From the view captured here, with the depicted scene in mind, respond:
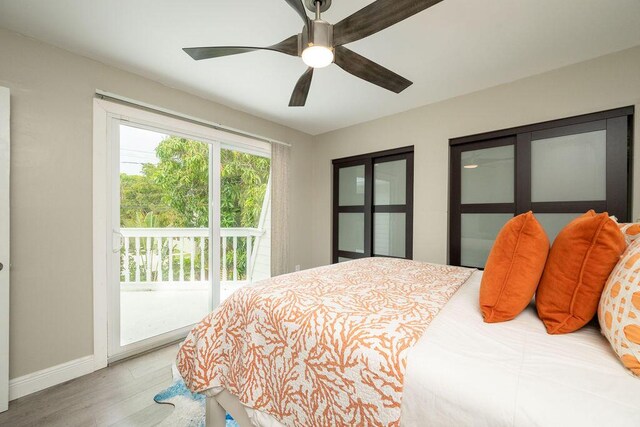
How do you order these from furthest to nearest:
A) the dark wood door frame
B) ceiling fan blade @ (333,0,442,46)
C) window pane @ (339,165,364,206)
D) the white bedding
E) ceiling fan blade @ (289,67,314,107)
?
window pane @ (339,165,364,206) → the dark wood door frame → ceiling fan blade @ (289,67,314,107) → ceiling fan blade @ (333,0,442,46) → the white bedding

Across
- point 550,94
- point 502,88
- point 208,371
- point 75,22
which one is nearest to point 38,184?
point 75,22

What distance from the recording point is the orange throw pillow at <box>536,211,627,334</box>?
33.7 inches

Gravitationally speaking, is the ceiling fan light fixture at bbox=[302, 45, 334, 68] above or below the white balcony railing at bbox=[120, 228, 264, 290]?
above

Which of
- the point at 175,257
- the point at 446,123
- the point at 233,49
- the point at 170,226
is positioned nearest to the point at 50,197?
the point at 170,226

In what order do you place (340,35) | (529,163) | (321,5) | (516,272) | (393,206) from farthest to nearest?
(393,206) < (529,163) < (321,5) < (340,35) < (516,272)

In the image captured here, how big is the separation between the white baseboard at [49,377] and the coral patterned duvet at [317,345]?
1.31 meters

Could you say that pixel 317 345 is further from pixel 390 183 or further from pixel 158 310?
pixel 390 183

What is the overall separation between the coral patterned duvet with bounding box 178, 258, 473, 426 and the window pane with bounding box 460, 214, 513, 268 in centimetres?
130

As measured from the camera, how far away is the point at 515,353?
0.78m

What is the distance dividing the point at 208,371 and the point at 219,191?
80.5 inches

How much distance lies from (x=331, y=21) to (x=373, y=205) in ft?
7.50

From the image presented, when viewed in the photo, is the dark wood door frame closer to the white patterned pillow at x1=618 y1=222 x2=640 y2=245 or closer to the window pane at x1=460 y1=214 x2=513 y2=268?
the window pane at x1=460 y1=214 x2=513 y2=268

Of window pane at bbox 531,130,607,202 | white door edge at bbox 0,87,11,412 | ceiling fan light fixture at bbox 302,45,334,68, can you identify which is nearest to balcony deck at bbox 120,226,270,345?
white door edge at bbox 0,87,11,412

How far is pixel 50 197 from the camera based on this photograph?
1.93 meters
